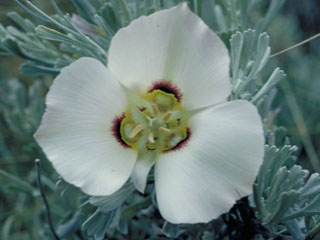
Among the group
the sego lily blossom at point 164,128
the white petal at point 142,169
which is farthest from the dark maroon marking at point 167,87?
the white petal at point 142,169

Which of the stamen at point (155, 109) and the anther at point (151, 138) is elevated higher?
the stamen at point (155, 109)

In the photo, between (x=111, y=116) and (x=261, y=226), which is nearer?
(x=111, y=116)

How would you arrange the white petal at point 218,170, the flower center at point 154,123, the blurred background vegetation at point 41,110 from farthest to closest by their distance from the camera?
the blurred background vegetation at point 41,110 < the flower center at point 154,123 < the white petal at point 218,170

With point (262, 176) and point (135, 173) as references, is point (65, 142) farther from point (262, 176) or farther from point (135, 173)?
point (262, 176)

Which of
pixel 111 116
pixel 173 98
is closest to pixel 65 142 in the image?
pixel 111 116

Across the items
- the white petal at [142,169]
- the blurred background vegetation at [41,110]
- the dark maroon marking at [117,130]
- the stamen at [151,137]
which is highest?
the dark maroon marking at [117,130]

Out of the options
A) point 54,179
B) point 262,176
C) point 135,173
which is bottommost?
point 54,179

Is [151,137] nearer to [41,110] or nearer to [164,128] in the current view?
[164,128]

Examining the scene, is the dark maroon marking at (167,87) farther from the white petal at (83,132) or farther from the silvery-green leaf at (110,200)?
the silvery-green leaf at (110,200)
